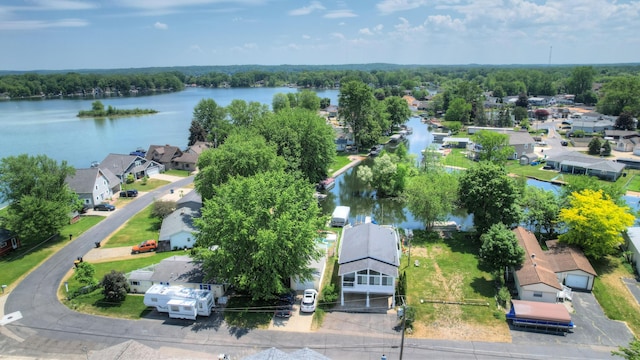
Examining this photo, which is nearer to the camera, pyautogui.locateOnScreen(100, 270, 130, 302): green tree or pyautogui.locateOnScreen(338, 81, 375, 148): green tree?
pyautogui.locateOnScreen(100, 270, 130, 302): green tree

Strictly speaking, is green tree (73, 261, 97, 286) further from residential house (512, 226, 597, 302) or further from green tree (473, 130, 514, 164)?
green tree (473, 130, 514, 164)

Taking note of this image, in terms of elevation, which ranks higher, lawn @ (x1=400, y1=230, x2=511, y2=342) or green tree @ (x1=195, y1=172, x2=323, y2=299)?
green tree @ (x1=195, y1=172, x2=323, y2=299)

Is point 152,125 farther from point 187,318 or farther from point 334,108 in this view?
point 187,318

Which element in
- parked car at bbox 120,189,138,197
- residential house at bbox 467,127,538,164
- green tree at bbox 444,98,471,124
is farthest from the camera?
green tree at bbox 444,98,471,124

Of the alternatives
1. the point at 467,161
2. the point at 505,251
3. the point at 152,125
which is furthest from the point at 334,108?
the point at 505,251

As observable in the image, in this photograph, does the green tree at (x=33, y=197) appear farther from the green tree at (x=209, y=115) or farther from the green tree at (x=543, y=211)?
the green tree at (x=209, y=115)

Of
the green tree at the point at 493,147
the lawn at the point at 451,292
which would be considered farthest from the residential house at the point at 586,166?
the lawn at the point at 451,292

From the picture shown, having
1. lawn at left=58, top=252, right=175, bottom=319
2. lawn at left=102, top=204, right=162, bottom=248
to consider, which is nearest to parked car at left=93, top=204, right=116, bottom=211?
lawn at left=102, top=204, right=162, bottom=248
